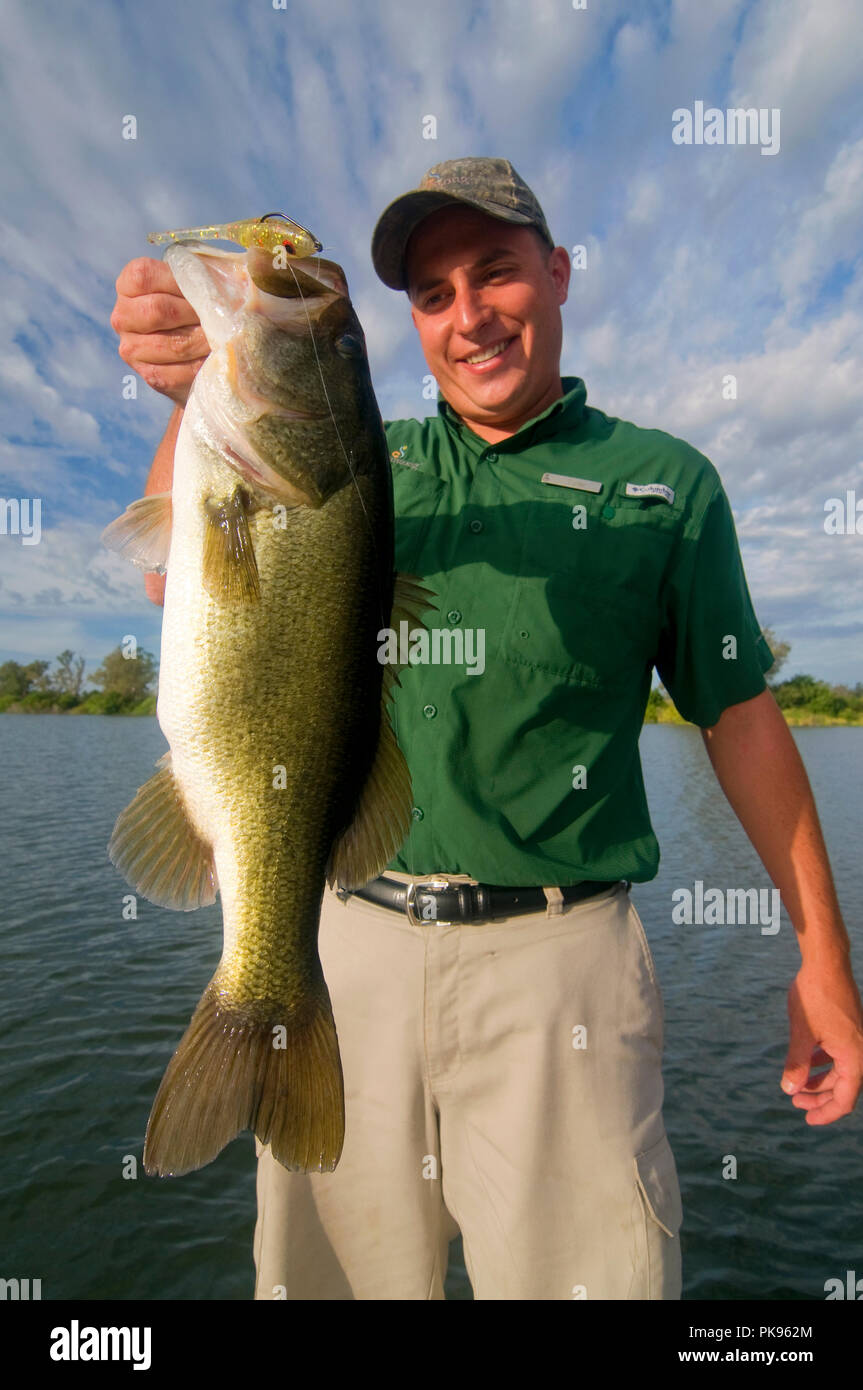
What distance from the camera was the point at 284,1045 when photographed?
2080 mm

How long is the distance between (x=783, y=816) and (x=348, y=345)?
222 centimetres

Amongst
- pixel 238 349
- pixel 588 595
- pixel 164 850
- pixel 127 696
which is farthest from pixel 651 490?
pixel 127 696

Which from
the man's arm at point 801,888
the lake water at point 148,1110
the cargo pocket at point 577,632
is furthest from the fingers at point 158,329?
the lake water at point 148,1110

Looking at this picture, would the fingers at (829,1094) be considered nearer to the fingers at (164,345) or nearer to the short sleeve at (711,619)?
the short sleeve at (711,619)

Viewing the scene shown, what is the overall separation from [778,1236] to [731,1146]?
3.44ft

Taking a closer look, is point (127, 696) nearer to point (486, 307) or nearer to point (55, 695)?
point (55, 695)

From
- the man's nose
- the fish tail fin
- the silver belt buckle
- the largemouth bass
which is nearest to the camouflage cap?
the man's nose

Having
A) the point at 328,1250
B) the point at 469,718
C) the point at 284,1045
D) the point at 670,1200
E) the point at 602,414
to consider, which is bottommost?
the point at 328,1250

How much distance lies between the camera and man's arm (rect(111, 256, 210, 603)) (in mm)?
1957

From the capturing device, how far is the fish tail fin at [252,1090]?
192 centimetres

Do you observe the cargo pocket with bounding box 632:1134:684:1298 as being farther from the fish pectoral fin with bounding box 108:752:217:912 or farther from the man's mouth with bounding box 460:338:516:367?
the man's mouth with bounding box 460:338:516:367
